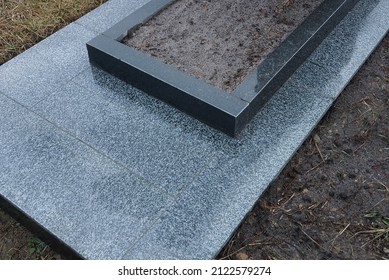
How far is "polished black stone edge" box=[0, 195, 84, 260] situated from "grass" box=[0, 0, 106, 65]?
5.97ft

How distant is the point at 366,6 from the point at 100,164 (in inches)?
135

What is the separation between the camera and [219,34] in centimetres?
417

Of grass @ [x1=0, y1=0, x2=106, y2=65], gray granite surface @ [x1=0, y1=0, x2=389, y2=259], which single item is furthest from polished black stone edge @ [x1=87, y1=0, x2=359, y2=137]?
grass @ [x1=0, y1=0, x2=106, y2=65]

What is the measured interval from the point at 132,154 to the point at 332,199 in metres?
1.54

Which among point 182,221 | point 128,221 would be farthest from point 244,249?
point 128,221

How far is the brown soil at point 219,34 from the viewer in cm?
386

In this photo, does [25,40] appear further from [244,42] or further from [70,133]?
[244,42]

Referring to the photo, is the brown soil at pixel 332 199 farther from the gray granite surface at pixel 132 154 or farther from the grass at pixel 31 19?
the grass at pixel 31 19

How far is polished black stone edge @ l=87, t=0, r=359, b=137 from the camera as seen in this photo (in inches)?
138

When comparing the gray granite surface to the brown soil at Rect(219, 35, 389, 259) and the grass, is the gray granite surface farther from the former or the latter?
the grass

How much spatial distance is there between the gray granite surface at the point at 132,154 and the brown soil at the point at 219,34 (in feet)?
1.26

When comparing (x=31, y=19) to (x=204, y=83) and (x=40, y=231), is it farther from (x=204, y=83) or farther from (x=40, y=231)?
(x=40, y=231)

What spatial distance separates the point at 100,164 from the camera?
343 centimetres

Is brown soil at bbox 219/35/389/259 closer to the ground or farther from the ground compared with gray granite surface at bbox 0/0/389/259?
closer to the ground
